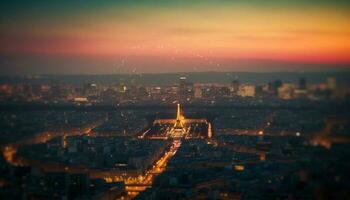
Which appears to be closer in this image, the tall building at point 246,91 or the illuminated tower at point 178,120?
the tall building at point 246,91

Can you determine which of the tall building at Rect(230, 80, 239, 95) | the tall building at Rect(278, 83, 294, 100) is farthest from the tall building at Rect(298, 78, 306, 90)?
the tall building at Rect(230, 80, 239, 95)

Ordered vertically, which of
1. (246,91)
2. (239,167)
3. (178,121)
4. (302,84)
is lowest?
(239,167)

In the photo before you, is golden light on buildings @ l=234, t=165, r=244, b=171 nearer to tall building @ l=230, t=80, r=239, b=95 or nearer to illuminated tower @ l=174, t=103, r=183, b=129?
tall building @ l=230, t=80, r=239, b=95

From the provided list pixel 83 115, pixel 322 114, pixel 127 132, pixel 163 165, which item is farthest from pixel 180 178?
pixel 127 132

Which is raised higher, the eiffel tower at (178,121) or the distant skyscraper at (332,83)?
the distant skyscraper at (332,83)

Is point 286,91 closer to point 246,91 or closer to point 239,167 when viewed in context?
point 246,91

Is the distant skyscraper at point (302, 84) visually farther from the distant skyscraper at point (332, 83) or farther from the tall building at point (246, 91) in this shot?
the tall building at point (246, 91)

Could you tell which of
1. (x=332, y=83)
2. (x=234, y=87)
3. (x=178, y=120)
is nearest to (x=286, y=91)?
(x=332, y=83)

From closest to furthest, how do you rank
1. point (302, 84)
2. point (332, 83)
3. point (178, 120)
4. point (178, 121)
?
1. point (332, 83)
2. point (302, 84)
3. point (178, 120)
4. point (178, 121)

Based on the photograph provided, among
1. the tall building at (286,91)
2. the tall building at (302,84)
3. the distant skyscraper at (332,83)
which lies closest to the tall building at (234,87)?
the tall building at (286,91)

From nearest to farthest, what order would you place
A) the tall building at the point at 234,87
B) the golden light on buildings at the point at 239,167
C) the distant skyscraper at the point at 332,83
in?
the distant skyscraper at the point at 332,83
the tall building at the point at 234,87
the golden light on buildings at the point at 239,167

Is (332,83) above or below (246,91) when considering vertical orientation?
above

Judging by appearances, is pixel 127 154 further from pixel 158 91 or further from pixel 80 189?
pixel 80 189
